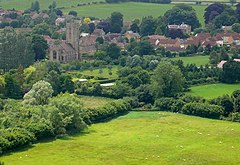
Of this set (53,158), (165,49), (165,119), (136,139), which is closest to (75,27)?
(165,49)

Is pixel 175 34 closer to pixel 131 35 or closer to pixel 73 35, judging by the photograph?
pixel 131 35

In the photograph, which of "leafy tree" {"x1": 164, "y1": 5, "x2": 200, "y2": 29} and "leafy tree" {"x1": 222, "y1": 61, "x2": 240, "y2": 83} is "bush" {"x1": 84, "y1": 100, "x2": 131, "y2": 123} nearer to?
"leafy tree" {"x1": 222, "y1": 61, "x2": 240, "y2": 83}

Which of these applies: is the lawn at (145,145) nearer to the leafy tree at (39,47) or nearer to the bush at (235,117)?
the bush at (235,117)

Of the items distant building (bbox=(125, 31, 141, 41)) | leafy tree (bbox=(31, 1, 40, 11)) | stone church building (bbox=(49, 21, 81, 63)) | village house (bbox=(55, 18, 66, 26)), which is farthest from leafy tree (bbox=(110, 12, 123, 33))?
leafy tree (bbox=(31, 1, 40, 11))

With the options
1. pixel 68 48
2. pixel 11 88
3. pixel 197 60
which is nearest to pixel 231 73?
pixel 197 60

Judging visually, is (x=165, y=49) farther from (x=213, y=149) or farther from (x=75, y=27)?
(x=213, y=149)
